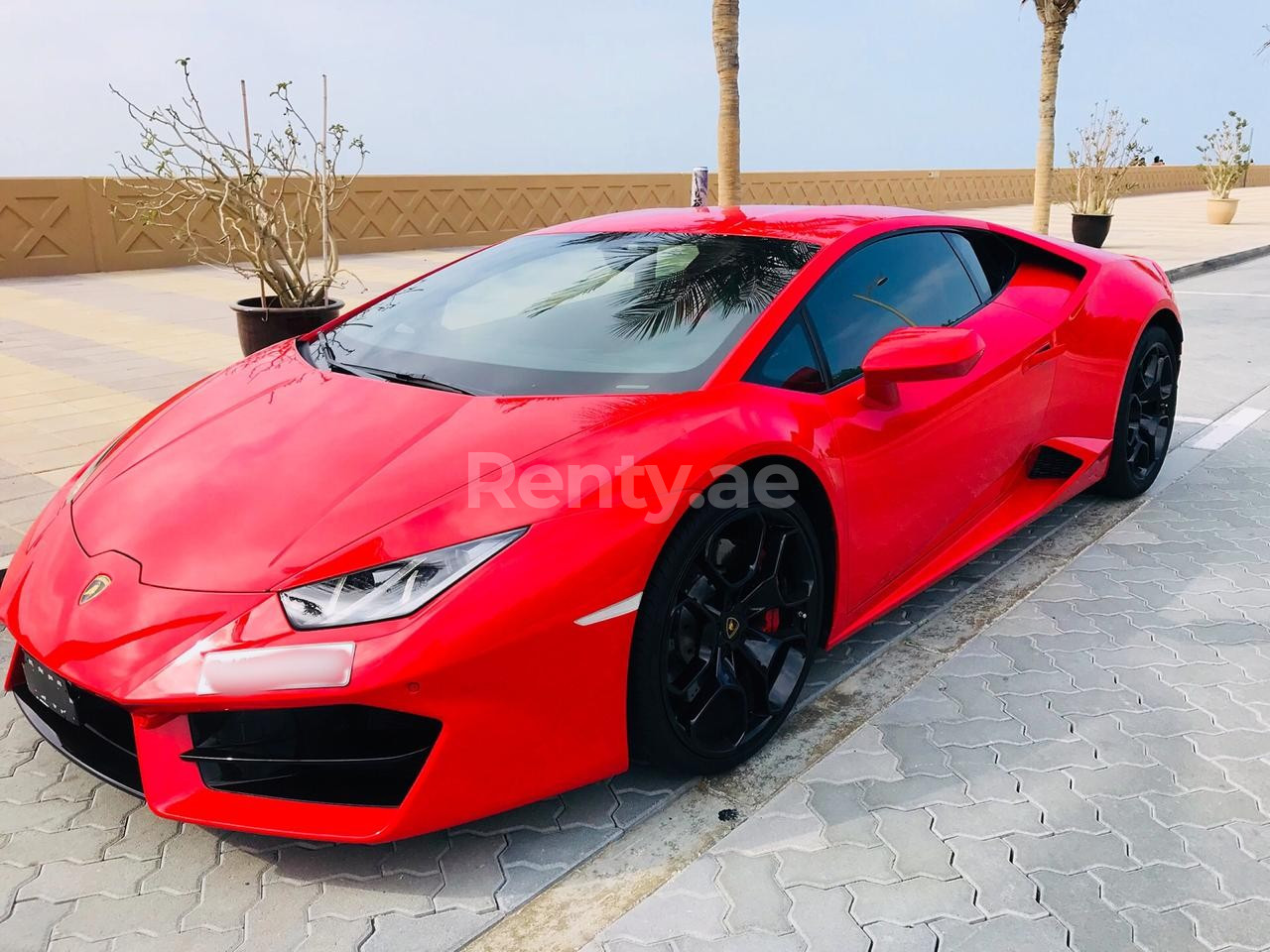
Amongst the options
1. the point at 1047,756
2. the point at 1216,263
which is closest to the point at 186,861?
the point at 1047,756

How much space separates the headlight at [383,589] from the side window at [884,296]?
1254mm

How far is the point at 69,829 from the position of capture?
2.54m

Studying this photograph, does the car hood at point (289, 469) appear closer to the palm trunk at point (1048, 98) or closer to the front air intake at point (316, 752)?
the front air intake at point (316, 752)

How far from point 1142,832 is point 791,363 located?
140 cm

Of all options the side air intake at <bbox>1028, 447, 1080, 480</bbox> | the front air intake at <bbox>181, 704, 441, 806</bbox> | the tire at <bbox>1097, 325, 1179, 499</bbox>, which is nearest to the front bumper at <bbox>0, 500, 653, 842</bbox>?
the front air intake at <bbox>181, 704, 441, 806</bbox>

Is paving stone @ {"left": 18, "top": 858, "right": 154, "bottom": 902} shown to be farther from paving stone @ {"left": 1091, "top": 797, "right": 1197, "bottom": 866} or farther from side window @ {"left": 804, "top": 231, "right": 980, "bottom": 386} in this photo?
paving stone @ {"left": 1091, "top": 797, "right": 1197, "bottom": 866}

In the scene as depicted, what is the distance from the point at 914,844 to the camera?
8.08 feet

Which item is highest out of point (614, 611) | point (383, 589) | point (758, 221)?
point (758, 221)

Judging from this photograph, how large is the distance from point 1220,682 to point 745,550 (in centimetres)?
163

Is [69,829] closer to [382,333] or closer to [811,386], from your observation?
[382,333]

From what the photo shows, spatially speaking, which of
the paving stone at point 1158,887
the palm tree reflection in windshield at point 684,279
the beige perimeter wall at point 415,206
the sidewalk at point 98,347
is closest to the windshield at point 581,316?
the palm tree reflection in windshield at point 684,279

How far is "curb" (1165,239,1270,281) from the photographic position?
48.1ft

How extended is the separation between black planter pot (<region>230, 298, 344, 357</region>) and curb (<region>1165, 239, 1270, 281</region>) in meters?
11.3

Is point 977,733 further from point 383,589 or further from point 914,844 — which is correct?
point 383,589
